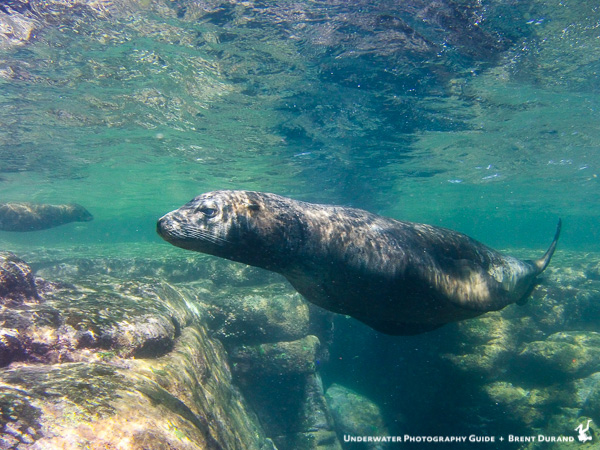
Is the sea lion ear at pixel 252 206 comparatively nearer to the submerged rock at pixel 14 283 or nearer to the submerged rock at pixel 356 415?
the submerged rock at pixel 14 283

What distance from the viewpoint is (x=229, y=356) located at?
8070 mm

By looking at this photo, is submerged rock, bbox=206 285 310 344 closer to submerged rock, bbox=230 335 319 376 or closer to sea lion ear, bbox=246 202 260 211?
submerged rock, bbox=230 335 319 376

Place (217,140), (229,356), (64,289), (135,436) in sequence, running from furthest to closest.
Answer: (217,140) < (229,356) < (64,289) < (135,436)

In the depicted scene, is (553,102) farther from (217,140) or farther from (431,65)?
(217,140)

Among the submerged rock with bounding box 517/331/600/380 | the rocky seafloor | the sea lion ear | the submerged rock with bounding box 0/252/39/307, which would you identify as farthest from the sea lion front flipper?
the submerged rock with bounding box 517/331/600/380

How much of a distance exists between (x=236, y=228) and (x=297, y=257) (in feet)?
2.51

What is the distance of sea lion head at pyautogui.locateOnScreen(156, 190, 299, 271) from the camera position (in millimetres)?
3005

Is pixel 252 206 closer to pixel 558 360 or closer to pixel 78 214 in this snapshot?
pixel 558 360

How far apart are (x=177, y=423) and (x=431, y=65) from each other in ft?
39.5

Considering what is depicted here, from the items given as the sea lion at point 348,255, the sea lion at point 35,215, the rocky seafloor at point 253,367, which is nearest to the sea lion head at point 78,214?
the sea lion at point 35,215

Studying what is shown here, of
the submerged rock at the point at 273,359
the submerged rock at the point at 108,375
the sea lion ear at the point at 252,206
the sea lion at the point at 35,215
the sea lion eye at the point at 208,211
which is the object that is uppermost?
the sea lion ear at the point at 252,206

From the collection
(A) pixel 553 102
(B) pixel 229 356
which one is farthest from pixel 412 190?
(B) pixel 229 356

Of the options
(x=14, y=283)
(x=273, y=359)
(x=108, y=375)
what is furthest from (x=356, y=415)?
(x=14, y=283)

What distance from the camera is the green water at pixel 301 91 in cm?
869
